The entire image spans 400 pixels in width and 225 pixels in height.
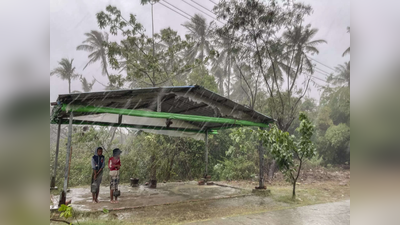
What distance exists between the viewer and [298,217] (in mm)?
5062

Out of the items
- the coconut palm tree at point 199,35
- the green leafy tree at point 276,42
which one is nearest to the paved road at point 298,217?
the green leafy tree at point 276,42

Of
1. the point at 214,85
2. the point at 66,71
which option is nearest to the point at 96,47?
the point at 66,71

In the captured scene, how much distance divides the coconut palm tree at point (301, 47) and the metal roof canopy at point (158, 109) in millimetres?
9205

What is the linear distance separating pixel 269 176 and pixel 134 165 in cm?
724

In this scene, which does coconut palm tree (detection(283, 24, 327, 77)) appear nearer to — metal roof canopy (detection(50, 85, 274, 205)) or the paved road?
metal roof canopy (detection(50, 85, 274, 205))

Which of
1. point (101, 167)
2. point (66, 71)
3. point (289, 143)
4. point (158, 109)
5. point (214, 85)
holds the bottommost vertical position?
point (101, 167)

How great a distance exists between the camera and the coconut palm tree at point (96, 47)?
20234mm

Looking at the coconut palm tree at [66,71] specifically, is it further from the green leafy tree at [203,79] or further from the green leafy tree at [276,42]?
the green leafy tree at [276,42]

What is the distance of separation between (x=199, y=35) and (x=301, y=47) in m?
9.85

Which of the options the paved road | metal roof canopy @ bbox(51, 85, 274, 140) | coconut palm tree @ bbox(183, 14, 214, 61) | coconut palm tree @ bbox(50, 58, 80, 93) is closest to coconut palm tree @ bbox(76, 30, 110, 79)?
coconut palm tree @ bbox(50, 58, 80, 93)

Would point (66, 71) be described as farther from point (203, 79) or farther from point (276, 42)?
point (276, 42)

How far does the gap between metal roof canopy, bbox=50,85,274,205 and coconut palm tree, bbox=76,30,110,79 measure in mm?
13380

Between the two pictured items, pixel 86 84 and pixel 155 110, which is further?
pixel 86 84
